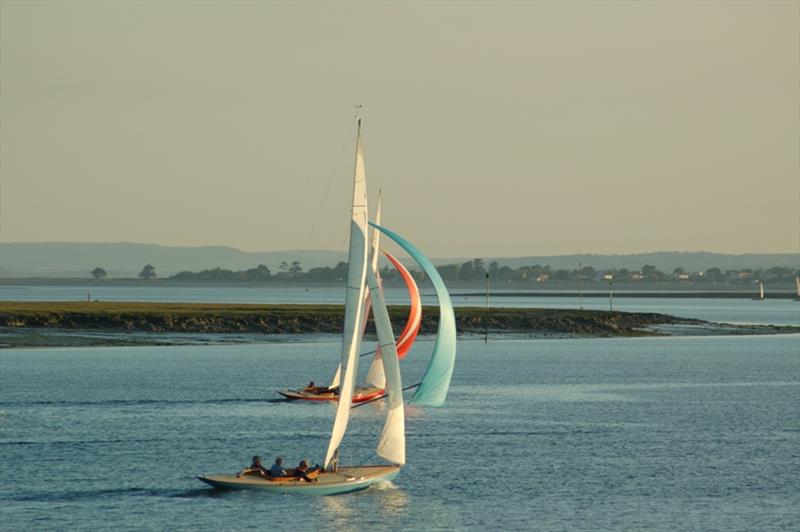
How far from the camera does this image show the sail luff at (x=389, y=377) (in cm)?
5306

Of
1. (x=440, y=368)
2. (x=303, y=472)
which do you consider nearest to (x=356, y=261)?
(x=303, y=472)

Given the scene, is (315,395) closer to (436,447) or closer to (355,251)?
(436,447)

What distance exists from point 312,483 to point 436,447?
57.2ft

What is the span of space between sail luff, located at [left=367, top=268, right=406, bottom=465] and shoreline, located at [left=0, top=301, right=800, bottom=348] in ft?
260

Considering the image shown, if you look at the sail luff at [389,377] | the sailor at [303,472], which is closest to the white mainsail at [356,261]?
the sail luff at [389,377]

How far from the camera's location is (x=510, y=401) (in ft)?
307

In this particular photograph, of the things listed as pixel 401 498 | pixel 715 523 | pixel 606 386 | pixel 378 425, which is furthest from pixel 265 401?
pixel 715 523

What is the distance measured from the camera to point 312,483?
53.4m

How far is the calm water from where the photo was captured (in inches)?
2053

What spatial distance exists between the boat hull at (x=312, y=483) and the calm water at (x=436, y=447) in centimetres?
51

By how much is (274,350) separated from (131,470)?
3542 inches

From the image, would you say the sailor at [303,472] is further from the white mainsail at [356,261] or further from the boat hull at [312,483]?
the white mainsail at [356,261]

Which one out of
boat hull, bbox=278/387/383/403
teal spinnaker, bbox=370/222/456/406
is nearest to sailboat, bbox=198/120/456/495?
teal spinnaker, bbox=370/222/456/406

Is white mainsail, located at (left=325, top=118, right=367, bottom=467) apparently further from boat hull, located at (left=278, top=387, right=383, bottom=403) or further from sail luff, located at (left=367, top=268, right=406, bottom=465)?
boat hull, located at (left=278, top=387, right=383, bottom=403)
